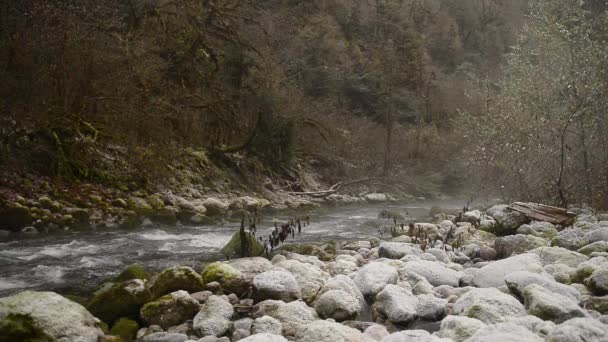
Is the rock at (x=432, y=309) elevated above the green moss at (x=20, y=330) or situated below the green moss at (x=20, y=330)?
below

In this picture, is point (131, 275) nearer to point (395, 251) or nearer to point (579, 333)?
point (395, 251)

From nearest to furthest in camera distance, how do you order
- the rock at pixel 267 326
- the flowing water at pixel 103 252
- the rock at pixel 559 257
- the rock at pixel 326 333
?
1. the rock at pixel 326 333
2. the rock at pixel 267 326
3. the flowing water at pixel 103 252
4. the rock at pixel 559 257

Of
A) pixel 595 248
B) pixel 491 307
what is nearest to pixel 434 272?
pixel 491 307

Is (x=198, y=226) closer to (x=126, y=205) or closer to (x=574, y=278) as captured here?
(x=126, y=205)

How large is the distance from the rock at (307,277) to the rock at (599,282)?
279 centimetres

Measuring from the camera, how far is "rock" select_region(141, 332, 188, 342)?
422cm

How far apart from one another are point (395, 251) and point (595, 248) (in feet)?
8.91

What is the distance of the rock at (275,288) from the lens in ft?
16.8

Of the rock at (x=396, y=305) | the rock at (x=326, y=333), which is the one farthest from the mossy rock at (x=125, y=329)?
the rock at (x=396, y=305)

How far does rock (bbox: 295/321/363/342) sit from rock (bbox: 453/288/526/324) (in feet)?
3.57

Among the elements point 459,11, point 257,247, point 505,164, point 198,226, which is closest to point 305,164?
point 505,164

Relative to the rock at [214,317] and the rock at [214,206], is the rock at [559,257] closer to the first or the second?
the rock at [214,317]

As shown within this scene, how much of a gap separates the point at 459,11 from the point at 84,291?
4419 cm

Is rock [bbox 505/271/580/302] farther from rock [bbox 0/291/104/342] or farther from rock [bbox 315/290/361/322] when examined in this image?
rock [bbox 0/291/104/342]
